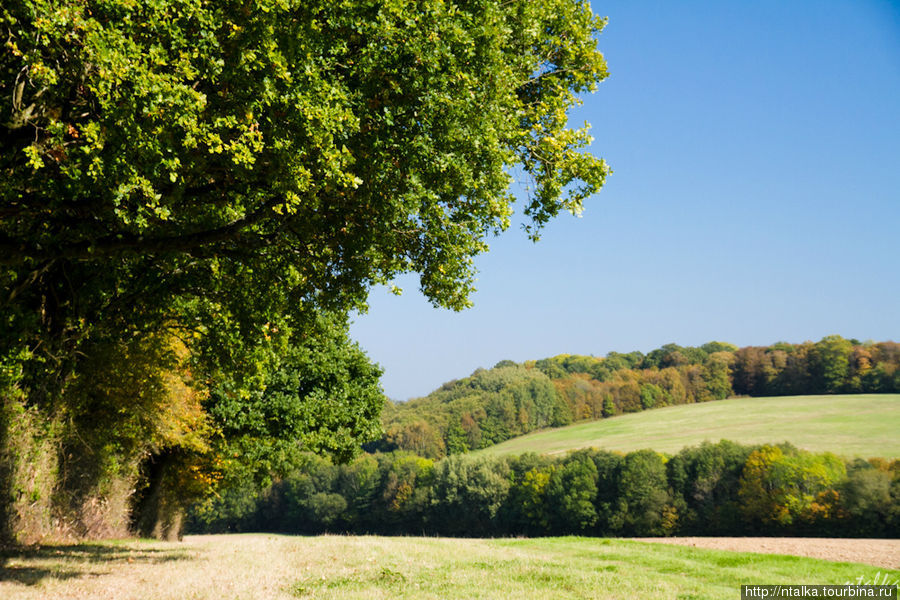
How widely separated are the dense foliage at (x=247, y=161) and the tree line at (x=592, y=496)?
88.8 ft

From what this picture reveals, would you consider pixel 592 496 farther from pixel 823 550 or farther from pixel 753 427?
pixel 823 550

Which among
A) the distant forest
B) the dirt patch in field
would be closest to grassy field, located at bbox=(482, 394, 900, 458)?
the distant forest

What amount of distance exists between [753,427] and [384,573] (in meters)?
104

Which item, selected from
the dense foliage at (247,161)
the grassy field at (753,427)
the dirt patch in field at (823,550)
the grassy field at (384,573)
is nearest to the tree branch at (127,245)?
the dense foliage at (247,161)

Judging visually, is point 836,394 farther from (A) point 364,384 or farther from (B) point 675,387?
(A) point 364,384

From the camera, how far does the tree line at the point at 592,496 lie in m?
71.9

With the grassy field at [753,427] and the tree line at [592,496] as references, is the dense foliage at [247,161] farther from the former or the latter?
the grassy field at [753,427]

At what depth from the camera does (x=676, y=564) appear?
1728cm

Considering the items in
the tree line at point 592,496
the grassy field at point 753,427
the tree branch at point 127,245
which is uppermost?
the grassy field at point 753,427

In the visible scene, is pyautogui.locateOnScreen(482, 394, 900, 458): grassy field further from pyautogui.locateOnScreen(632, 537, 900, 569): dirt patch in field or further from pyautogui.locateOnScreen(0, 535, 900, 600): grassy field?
pyautogui.locateOnScreen(0, 535, 900, 600): grassy field

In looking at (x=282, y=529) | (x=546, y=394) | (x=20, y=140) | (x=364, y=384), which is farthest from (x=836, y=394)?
(x=20, y=140)

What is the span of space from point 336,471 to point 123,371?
112188 mm

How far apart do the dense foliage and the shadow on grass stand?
2173mm

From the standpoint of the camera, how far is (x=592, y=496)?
93.7 meters
